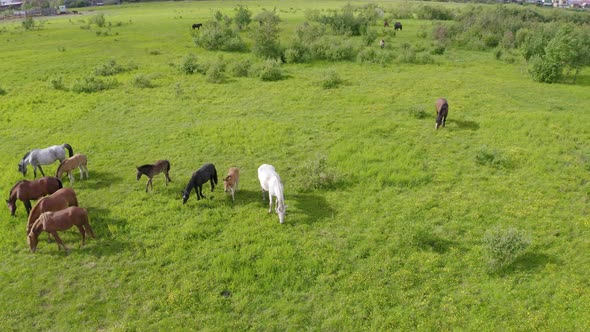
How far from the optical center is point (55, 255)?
1116 cm

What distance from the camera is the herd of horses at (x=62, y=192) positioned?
36.2 feet

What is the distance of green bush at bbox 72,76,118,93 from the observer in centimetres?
2692

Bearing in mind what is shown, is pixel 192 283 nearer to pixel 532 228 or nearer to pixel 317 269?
pixel 317 269

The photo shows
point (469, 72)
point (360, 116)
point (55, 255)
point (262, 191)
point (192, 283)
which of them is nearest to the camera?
point (192, 283)

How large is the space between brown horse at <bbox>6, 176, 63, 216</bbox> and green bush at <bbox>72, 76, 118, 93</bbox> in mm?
16393

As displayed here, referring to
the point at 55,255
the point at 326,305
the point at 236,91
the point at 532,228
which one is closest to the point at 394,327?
the point at 326,305

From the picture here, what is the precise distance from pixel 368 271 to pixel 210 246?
477 centimetres

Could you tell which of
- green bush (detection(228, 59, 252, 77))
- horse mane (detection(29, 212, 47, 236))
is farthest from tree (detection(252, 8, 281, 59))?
horse mane (detection(29, 212, 47, 236))

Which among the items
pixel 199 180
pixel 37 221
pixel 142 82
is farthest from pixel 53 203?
pixel 142 82

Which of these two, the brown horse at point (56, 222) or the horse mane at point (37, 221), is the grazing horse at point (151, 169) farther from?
the horse mane at point (37, 221)

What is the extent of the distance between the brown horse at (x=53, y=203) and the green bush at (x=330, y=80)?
19.2 m

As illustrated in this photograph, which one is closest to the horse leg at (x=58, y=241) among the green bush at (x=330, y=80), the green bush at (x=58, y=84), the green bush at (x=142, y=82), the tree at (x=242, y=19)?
the green bush at (x=142, y=82)

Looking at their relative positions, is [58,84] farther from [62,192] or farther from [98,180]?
[62,192]

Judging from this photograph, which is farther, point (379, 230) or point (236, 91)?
point (236, 91)
